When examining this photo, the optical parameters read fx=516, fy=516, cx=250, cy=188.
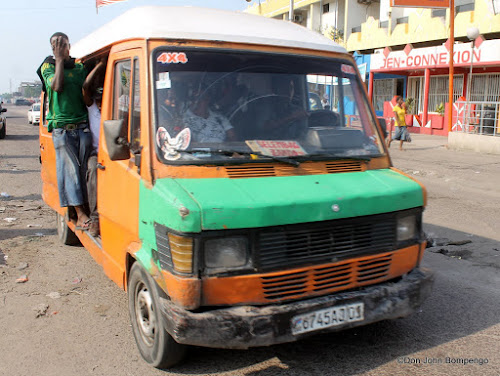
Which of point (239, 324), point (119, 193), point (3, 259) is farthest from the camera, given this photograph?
point (3, 259)

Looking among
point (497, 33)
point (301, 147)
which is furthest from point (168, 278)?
point (497, 33)

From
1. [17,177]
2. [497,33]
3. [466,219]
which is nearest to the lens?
[466,219]

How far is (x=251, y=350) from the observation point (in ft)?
12.1

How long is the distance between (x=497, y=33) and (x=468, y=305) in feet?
74.2

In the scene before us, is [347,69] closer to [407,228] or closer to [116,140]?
[407,228]

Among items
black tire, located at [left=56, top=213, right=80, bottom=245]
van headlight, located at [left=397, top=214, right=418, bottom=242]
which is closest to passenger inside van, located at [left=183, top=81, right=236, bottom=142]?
van headlight, located at [left=397, top=214, right=418, bottom=242]

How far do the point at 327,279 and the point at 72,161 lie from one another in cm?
301

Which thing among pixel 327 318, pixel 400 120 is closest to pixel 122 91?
pixel 327 318

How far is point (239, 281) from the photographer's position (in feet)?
9.87

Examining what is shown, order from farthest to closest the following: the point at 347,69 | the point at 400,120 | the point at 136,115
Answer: the point at 400,120 < the point at 347,69 < the point at 136,115

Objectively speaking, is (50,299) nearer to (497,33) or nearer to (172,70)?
(172,70)

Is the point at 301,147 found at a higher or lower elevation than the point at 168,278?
higher

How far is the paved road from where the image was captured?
345 cm

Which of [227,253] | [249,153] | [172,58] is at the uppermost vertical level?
[172,58]
